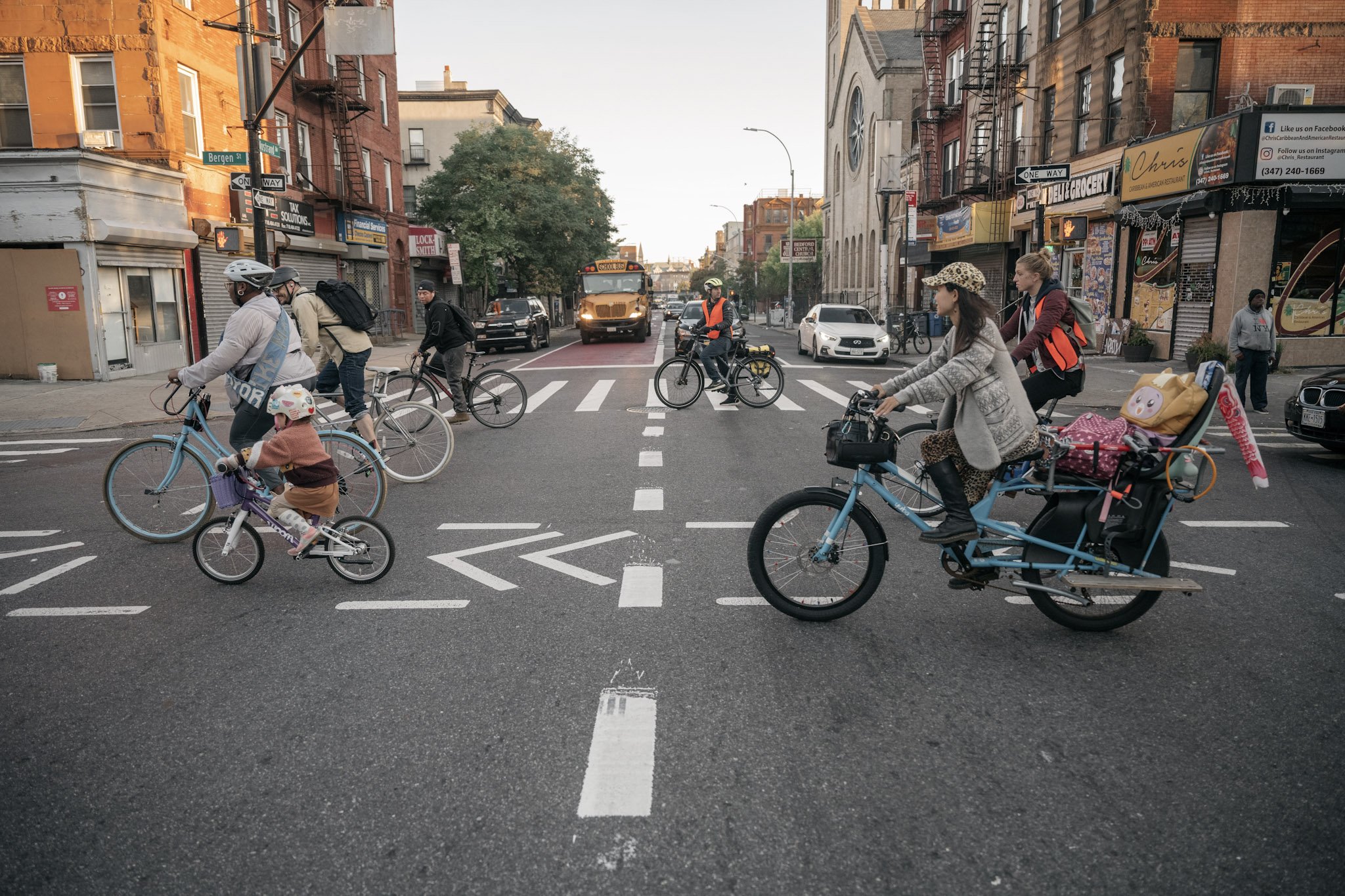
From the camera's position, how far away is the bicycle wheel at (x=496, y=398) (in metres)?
12.1

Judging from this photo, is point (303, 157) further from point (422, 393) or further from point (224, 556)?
point (224, 556)

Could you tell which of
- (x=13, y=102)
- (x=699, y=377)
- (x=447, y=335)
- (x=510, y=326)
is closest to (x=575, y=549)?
(x=447, y=335)

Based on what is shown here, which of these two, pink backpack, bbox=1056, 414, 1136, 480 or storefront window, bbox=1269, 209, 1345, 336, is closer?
pink backpack, bbox=1056, 414, 1136, 480

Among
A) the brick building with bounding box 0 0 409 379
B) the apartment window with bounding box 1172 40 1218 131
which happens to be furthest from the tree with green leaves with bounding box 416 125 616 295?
the apartment window with bounding box 1172 40 1218 131

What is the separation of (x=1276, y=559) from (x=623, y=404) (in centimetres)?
1015

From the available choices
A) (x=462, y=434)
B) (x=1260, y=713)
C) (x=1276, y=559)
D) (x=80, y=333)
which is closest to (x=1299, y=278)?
(x=1276, y=559)

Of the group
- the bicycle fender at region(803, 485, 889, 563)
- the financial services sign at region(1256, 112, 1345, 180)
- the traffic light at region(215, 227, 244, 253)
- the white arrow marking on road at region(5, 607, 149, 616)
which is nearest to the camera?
the bicycle fender at region(803, 485, 889, 563)

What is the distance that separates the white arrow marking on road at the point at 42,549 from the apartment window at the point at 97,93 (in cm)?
1855

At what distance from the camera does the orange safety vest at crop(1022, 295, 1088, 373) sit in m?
7.06

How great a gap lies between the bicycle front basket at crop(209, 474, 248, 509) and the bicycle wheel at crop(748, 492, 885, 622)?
3.11 meters

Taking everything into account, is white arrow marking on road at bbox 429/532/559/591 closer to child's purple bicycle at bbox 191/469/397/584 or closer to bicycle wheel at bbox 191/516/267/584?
child's purple bicycle at bbox 191/469/397/584

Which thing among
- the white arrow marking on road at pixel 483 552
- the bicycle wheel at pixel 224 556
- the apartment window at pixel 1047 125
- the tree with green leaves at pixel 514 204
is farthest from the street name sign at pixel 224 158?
the tree with green leaves at pixel 514 204

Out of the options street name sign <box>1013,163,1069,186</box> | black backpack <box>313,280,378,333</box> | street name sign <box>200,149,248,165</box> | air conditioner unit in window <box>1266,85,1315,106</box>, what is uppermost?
air conditioner unit in window <box>1266,85,1315,106</box>

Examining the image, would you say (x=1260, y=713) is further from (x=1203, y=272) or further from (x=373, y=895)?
(x=1203, y=272)
